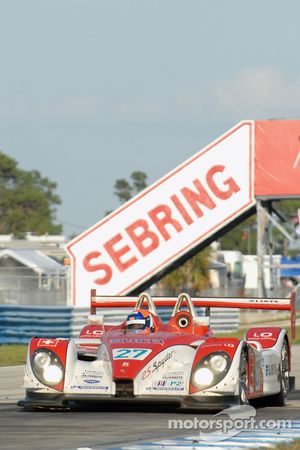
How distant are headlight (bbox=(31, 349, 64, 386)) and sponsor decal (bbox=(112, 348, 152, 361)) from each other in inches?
23.8

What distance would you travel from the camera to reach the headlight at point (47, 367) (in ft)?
44.0

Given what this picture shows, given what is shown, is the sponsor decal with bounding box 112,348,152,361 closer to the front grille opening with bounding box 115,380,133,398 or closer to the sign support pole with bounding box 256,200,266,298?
the front grille opening with bounding box 115,380,133,398

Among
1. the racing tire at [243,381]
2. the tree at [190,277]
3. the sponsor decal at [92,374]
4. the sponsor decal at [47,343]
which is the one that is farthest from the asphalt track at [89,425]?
the tree at [190,277]

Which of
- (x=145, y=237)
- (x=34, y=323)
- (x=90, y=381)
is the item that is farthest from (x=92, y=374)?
(x=145, y=237)

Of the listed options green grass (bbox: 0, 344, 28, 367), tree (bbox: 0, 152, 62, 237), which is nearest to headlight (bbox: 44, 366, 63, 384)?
green grass (bbox: 0, 344, 28, 367)

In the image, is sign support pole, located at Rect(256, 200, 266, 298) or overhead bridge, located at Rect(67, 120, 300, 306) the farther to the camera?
sign support pole, located at Rect(256, 200, 266, 298)

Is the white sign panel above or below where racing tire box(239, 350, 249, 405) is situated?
above

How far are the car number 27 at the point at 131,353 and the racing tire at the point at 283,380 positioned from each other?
2.24 metres

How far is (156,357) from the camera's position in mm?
13250

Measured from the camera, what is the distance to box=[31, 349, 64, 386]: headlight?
44.0 feet

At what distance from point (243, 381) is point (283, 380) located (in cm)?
164

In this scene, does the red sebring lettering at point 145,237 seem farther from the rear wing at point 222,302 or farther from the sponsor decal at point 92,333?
the sponsor decal at point 92,333

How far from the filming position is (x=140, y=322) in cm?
1457

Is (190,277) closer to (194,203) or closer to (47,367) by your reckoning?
(194,203)
